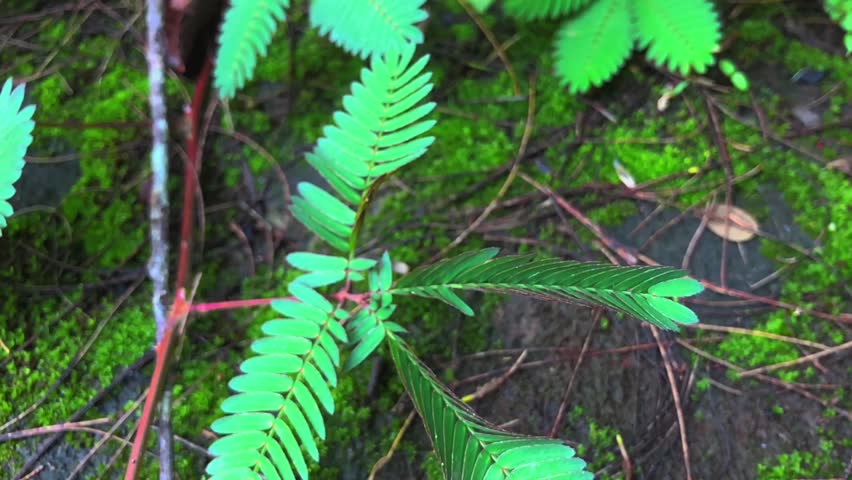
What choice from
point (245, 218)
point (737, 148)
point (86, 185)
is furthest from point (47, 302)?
point (737, 148)

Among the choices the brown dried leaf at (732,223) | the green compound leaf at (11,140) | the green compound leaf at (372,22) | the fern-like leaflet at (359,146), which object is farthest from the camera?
the brown dried leaf at (732,223)

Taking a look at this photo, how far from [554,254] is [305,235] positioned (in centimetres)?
76

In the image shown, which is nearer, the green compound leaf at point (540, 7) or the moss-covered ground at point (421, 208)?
the moss-covered ground at point (421, 208)

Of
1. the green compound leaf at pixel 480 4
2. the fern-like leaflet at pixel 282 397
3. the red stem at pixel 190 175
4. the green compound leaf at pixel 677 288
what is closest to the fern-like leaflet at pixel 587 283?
the green compound leaf at pixel 677 288

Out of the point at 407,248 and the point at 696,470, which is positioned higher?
the point at 407,248

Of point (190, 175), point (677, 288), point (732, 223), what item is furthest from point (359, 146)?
point (732, 223)

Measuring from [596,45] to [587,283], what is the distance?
3.40 feet

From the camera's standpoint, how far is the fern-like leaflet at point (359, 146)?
1378 millimetres

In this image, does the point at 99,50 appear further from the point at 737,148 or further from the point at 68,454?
the point at 737,148

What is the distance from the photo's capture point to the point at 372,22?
1.58 metres

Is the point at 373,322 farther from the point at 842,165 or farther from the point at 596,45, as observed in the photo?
the point at 842,165

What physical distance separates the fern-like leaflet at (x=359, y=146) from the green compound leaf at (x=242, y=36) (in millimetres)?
404

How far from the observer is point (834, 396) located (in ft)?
4.81

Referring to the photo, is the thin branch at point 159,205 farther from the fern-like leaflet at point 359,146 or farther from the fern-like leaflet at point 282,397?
the fern-like leaflet at point 359,146
